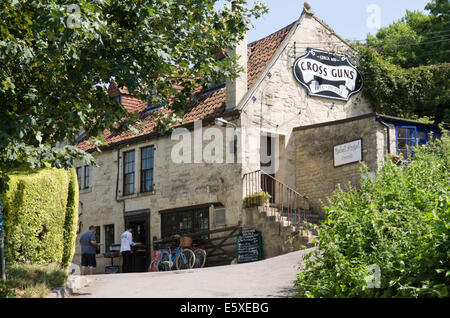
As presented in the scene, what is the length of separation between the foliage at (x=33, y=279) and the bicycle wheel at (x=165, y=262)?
7.26 meters

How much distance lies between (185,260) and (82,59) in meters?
9.60

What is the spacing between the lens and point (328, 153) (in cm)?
1958

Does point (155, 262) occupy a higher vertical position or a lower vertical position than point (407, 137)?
lower

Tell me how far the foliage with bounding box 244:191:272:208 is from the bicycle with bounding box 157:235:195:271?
2.37m

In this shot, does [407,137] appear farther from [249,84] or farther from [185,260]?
[185,260]

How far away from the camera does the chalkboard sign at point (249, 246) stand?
18.1m

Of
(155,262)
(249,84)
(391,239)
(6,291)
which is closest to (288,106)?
(249,84)

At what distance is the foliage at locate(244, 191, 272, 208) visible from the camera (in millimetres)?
18453

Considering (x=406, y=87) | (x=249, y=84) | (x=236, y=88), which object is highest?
(x=406, y=87)

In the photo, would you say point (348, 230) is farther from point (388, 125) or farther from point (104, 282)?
point (388, 125)

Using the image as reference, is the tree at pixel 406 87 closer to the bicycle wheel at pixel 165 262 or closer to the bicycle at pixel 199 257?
the bicycle at pixel 199 257

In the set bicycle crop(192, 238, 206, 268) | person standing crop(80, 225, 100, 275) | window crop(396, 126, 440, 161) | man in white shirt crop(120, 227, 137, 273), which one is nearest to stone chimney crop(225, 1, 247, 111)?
bicycle crop(192, 238, 206, 268)

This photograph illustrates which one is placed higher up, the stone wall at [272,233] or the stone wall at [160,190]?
the stone wall at [160,190]

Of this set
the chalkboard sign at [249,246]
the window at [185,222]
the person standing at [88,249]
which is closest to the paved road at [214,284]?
the chalkboard sign at [249,246]
